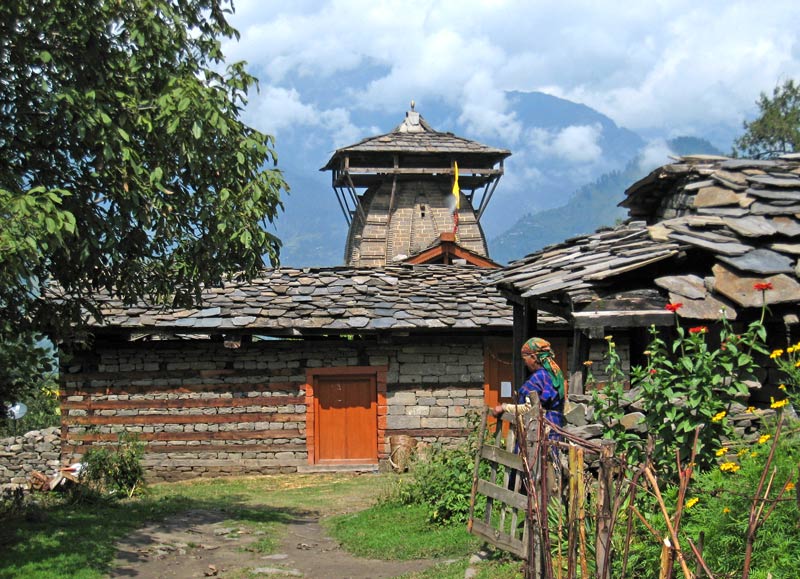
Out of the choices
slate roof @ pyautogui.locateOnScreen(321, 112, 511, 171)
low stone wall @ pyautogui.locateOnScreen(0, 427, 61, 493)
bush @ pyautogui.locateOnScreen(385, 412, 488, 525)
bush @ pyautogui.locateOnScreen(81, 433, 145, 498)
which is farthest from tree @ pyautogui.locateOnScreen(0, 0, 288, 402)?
slate roof @ pyautogui.locateOnScreen(321, 112, 511, 171)

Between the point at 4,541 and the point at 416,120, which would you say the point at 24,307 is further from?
the point at 416,120

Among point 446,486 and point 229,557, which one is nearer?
point 229,557

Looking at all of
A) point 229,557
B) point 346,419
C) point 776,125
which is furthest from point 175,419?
point 776,125

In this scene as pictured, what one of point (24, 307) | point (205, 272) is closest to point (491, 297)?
point (205, 272)

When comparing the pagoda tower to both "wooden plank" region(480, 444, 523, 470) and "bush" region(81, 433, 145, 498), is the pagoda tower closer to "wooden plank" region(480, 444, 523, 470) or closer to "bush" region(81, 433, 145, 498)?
"bush" region(81, 433, 145, 498)

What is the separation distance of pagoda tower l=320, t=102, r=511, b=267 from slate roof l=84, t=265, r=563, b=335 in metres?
17.2

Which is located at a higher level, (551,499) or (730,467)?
(730,467)

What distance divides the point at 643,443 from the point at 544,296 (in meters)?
3.62

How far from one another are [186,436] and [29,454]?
134 inches

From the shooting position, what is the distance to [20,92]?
969 centimetres

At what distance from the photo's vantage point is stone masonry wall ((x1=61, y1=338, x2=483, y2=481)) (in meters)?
17.3

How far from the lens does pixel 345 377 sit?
701 inches

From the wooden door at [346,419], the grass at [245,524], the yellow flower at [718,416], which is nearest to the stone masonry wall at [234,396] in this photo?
the wooden door at [346,419]

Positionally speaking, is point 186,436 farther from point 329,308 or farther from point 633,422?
point 633,422
